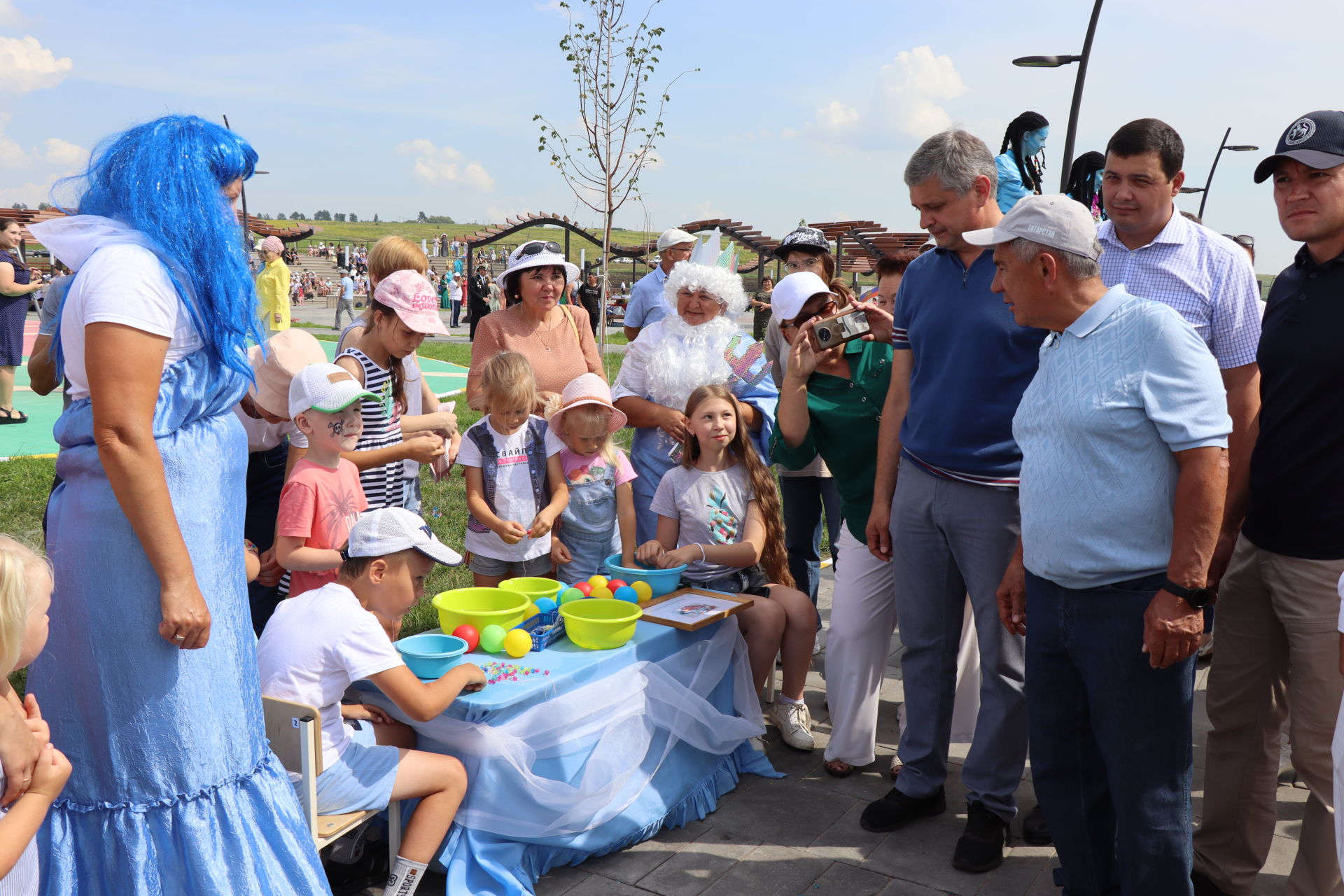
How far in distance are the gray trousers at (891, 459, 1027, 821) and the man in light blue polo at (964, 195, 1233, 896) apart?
1.47 ft

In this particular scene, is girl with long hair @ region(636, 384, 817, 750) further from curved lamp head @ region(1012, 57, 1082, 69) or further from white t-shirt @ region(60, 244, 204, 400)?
curved lamp head @ region(1012, 57, 1082, 69)

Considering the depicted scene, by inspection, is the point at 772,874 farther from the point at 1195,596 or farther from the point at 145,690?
the point at 145,690

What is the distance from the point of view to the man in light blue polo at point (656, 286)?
6.38 m

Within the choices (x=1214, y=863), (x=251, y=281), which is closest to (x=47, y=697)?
(x=251, y=281)

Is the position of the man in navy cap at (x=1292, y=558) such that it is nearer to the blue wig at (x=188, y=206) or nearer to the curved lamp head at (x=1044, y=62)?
the blue wig at (x=188, y=206)

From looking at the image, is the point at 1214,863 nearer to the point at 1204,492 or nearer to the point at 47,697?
the point at 1204,492

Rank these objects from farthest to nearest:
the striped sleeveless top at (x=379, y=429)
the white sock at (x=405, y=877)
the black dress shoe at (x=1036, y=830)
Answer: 1. the striped sleeveless top at (x=379, y=429)
2. the black dress shoe at (x=1036, y=830)
3. the white sock at (x=405, y=877)

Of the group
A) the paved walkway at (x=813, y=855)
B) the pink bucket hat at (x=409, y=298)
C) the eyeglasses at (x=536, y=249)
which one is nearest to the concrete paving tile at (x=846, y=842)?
the paved walkway at (x=813, y=855)

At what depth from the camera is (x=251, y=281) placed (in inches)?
87.4

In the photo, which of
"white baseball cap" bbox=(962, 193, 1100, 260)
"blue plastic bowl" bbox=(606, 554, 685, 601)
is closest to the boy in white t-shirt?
"blue plastic bowl" bbox=(606, 554, 685, 601)

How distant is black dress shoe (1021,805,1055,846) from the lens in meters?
3.20

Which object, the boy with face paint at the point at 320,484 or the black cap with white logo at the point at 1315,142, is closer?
the black cap with white logo at the point at 1315,142

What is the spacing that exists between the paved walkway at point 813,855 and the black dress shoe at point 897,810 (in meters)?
0.03

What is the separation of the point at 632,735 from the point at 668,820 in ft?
1.19
